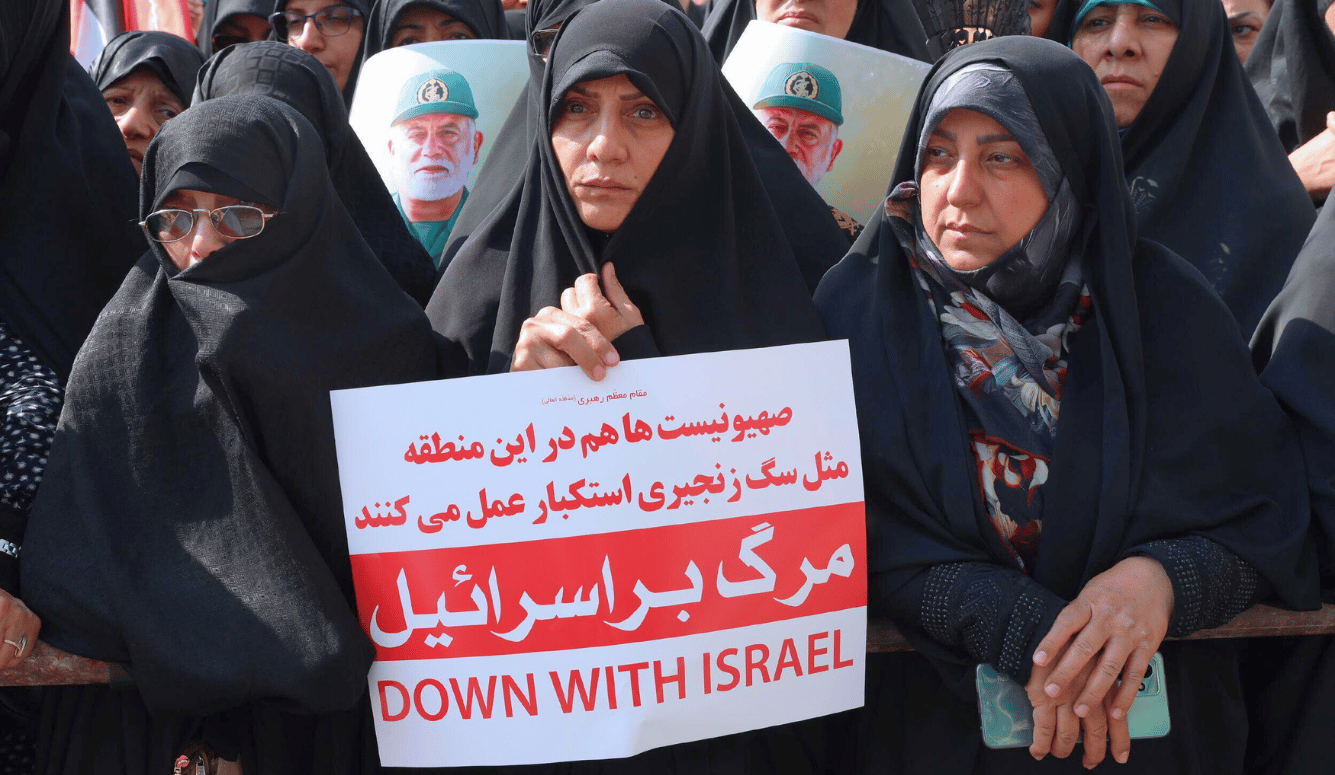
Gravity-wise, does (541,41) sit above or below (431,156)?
above

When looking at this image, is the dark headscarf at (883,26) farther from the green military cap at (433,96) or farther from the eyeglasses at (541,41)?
the green military cap at (433,96)

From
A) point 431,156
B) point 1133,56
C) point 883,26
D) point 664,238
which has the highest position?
point 883,26

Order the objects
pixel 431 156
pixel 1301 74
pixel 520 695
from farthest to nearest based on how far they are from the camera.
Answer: pixel 1301 74 → pixel 431 156 → pixel 520 695

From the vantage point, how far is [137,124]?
12.4 ft

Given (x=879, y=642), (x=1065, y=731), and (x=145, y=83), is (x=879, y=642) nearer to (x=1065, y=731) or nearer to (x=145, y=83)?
(x=1065, y=731)

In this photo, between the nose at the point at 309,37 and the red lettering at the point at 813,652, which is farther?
the nose at the point at 309,37

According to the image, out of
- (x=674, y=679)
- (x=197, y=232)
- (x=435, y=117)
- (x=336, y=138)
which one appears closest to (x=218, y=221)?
(x=197, y=232)

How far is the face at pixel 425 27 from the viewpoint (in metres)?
3.95

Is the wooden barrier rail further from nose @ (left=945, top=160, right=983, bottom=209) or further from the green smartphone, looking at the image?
nose @ (left=945, top=160, right=983, bottom=209)

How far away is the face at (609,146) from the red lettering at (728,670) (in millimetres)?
861

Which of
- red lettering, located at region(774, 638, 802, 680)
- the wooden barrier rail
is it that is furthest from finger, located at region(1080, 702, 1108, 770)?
red lettering, located at region(774, 638, 802, 680)

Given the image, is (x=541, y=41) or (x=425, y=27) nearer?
(x=541, y=41)

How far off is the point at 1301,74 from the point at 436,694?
3.47 metres

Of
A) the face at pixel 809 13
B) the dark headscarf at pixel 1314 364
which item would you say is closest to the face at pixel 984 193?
the dark headscarf at pixel 1314 364
